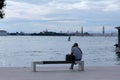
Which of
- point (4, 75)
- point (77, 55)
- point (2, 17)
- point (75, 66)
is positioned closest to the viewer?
point (2, 17)

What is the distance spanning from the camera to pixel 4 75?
803 inches

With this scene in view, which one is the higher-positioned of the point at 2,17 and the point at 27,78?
the point at 2,17

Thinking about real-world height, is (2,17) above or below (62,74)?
above

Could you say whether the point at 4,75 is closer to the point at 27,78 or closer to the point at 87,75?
the point at 27,78

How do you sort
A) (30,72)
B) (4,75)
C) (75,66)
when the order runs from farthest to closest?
(75,66), (30,72), (4,75)

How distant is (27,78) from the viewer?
19.2 m

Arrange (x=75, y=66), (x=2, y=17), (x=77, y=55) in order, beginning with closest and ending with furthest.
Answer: (x=2, y=17)
(x=77, y=55)
(x=75, y=66)

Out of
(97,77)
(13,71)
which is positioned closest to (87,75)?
(97,77)

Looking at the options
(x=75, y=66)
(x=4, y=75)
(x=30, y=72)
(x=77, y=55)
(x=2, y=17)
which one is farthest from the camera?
(x=75, y=66)

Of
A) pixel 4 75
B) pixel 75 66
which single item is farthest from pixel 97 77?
pixel 75 66

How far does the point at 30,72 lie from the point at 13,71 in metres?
0.92

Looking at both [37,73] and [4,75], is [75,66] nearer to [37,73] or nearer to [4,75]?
[37,73]

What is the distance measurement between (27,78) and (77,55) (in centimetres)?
496

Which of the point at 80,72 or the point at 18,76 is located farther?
the point at 80,72
